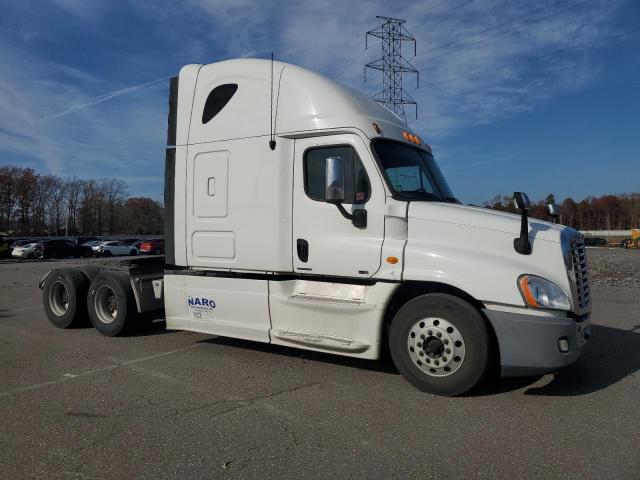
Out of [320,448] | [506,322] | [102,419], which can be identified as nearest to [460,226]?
[506,322]

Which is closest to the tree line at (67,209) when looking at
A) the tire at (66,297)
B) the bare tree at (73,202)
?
the bare tree at (73,202)

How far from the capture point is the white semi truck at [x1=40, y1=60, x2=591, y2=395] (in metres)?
4.80

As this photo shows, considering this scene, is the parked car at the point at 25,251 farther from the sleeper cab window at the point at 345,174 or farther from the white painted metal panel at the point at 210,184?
the sleeper cab window at the point at 345,174

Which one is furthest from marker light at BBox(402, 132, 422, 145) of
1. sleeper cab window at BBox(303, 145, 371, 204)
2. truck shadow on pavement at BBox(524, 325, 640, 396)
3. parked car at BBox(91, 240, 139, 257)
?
parked car at BBox(91, 240, 139, 257)

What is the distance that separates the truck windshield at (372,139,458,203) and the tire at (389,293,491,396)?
1224 millimetres

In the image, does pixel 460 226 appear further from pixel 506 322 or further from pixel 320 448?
pixel 320 448

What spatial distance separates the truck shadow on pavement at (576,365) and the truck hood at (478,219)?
1592mm

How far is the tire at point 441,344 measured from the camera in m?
4.82

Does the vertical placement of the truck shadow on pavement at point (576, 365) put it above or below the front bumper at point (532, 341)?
below

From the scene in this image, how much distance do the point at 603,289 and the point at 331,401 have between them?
12370 millimetres

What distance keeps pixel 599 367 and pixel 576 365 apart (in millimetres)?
243

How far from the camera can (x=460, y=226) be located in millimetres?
5074

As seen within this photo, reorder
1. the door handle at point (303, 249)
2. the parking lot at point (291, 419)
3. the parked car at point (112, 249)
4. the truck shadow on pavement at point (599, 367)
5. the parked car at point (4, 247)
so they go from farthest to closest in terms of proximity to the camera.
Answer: the parked car at point (112, 249) → the parked car at point (4, 247) → the door handle at point (303, 249) → the truck shadow on pavement at point (599, 367) → the parking lot at point (291, 419)

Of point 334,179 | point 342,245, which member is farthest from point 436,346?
point 334,179
